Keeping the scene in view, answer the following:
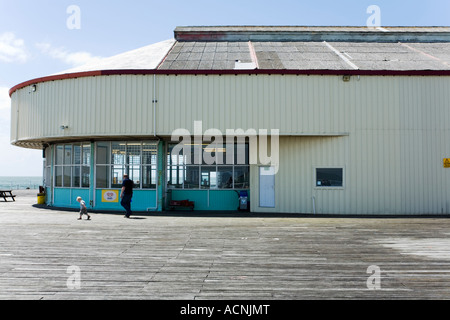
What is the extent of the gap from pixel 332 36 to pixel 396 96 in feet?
30.6

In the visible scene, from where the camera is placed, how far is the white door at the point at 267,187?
18.0 meters

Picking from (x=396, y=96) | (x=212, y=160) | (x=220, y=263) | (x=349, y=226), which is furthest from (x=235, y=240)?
(x=396, y=96)

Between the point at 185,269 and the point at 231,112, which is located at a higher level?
the point at 231,112

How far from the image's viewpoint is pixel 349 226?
1331cm

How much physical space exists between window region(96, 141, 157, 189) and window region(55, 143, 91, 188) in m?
0.76

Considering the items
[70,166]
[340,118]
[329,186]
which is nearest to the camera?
[340,118]

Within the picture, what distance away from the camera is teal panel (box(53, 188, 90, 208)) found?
19.4 m

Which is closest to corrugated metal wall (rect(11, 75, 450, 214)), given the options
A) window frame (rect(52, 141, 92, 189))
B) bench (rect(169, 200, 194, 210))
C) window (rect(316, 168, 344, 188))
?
window (rect(316, 168, 344, 188))

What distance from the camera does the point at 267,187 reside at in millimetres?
17984

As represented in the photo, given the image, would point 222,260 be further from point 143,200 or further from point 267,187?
point 143,200

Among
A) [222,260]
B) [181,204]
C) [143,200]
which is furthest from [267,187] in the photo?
[222,260]

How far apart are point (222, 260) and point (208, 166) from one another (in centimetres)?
1145

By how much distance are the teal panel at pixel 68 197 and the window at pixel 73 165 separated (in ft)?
0.84
